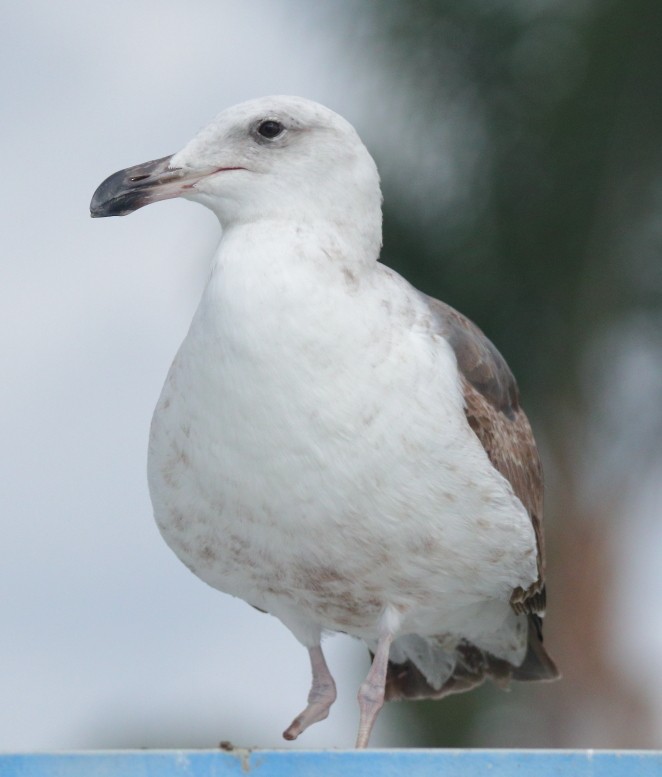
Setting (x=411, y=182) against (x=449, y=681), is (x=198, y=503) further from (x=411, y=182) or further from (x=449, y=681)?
(x=411, y=182)

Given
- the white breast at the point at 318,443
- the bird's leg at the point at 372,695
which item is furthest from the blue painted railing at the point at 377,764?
the bird's leg at the point at 372,695

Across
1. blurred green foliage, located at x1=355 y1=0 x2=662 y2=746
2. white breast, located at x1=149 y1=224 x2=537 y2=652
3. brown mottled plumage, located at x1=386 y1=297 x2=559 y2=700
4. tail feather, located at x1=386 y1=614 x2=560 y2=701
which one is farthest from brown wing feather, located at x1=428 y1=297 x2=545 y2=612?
blurred green foliage, located at x1=355 y1=0 x2=662 y2=746

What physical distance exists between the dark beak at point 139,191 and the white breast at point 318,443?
9.8 inches

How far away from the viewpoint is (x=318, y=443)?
5.24m

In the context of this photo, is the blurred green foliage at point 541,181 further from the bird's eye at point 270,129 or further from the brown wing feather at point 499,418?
the bird's eye at point 270,129

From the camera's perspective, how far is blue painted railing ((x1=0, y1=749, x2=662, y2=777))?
4.10 m

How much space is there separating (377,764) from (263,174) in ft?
7.50

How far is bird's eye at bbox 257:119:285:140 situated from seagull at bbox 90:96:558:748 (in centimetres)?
1

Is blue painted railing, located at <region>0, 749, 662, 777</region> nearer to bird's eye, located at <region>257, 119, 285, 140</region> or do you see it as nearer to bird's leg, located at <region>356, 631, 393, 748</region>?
bird's leg, located at <region>356, 631, 393, 748</region>

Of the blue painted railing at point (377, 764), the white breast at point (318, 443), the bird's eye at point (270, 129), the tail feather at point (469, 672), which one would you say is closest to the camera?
the blue painted railing at point (377, 764)

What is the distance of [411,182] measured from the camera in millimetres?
12867

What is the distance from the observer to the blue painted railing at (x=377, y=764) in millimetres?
4098

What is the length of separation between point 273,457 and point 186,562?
86 cm

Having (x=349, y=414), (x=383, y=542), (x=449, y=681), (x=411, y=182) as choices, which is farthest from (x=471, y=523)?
(x=411, y=182)
